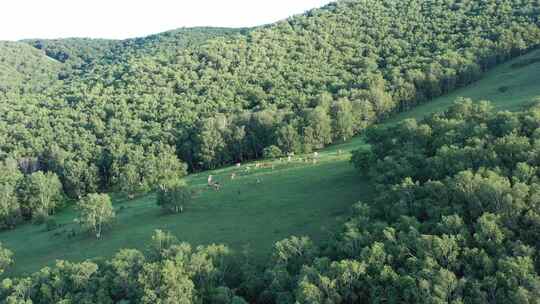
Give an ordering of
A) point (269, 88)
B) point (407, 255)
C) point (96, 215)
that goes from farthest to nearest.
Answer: point (269, 88) → point (96, 215) → point (407, 255)

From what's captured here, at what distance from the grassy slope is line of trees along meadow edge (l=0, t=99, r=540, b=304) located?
713 centimetres

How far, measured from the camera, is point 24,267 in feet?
200

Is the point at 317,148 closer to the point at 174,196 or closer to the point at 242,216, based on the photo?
the point at 174,196

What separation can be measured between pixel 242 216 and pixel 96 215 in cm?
2132

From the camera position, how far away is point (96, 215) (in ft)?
222

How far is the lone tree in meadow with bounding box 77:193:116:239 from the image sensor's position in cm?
6744

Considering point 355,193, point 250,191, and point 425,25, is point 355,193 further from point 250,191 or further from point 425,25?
point 425,25

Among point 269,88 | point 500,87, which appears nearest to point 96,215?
point 269,88

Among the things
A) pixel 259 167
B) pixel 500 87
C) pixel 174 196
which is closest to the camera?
pixel 174 196

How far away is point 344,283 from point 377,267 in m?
3.01

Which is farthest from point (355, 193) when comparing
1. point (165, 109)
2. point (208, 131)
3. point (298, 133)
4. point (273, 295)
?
point (165, 109)

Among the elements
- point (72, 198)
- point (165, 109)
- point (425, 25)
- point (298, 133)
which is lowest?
point (72, 198)

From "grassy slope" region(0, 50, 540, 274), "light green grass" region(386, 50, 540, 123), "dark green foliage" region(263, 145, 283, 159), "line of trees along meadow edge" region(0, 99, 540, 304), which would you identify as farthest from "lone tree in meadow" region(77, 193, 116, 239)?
"light green grass" region(386, 50, 540, 123)

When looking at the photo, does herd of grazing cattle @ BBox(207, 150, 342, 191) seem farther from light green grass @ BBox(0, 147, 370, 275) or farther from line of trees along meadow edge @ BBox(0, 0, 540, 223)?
line of trees along meadow edge @ BBox(0, 0, 540, 223)
